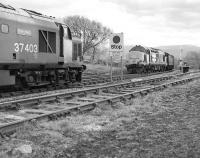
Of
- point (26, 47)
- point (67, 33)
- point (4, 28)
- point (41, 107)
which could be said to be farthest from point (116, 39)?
point (41, 107)

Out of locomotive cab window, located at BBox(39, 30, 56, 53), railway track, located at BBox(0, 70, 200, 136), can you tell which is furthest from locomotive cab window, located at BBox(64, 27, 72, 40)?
railway track, located at BBox(0, 70, 200, 136)

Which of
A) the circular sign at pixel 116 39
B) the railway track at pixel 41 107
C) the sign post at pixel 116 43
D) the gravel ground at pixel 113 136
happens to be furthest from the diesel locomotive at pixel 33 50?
the gravel ground at pixel 113 136

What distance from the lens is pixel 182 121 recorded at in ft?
28.8

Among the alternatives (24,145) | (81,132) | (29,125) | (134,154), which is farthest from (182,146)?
(29,125)

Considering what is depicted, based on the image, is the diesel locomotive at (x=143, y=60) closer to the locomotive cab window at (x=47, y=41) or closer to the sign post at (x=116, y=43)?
the sign post at (x=116, y=43)

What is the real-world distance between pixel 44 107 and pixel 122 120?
118 inches

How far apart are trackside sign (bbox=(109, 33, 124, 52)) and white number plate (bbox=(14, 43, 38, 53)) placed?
7167mm

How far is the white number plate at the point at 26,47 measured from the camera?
14.5 metres

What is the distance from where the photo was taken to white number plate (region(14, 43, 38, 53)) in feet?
47.6

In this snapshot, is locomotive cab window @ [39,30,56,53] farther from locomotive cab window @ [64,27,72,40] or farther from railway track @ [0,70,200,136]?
railway track @ [0,70,200,136]

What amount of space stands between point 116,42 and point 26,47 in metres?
8.04

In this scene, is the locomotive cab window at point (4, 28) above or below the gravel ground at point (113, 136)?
above

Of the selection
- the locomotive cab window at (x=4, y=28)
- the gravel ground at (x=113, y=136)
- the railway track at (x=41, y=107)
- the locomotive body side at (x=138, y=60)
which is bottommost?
the gravel ground at (x=113, y=136)

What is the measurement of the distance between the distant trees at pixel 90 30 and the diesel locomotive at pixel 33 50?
5902cm
